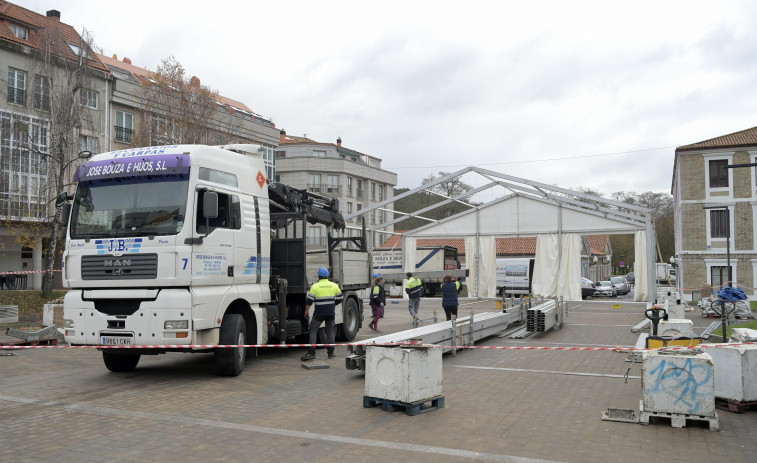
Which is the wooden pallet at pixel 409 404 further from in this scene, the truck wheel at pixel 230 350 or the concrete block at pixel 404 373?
the truck wheel at pixel 230 350

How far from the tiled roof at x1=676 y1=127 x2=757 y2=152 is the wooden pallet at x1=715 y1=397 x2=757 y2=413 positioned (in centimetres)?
3515

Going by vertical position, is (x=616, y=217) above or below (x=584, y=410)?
above

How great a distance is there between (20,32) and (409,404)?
117 feet

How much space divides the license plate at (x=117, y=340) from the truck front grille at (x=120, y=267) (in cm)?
87

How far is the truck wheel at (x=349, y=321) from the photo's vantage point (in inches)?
570

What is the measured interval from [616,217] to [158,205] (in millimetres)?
27104

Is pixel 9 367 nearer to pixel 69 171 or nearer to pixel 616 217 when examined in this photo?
pixel 69 171

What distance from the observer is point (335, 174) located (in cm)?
6669

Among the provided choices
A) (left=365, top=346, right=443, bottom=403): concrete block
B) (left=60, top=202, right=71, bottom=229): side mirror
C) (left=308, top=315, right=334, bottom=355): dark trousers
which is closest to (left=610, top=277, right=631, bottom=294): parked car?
(left=308, top=315, right=334, bottom=355): dark trousers

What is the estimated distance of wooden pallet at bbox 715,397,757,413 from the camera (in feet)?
24.5

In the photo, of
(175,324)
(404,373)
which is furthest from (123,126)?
(404,373)

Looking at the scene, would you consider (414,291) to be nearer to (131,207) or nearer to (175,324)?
(175,324)

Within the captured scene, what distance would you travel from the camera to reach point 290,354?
12.6 meters

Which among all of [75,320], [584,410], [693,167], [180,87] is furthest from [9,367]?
[693,167]
